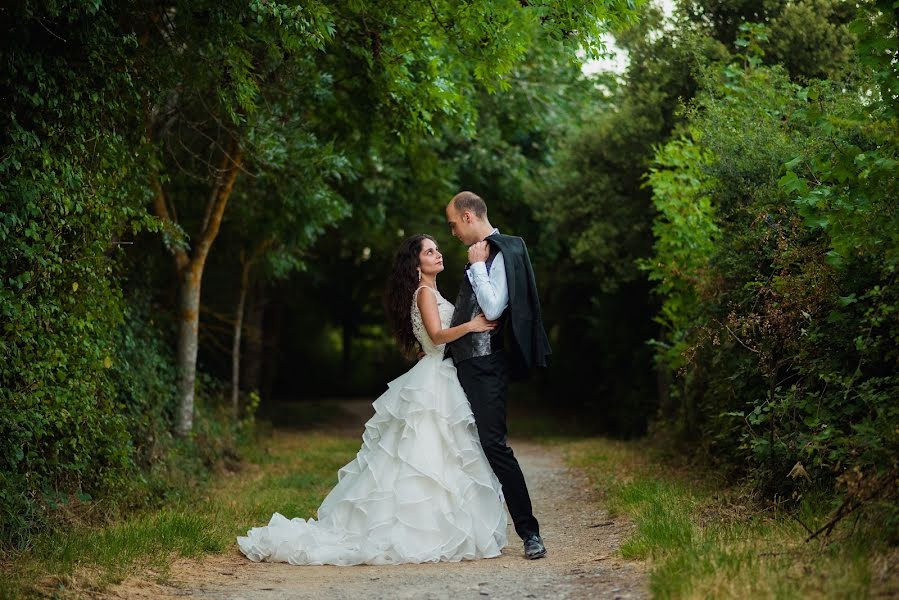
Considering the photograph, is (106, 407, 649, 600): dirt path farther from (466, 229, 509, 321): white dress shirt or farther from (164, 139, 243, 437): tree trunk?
(164, 139, 243, 437): tree trunk

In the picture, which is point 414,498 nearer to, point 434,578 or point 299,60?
point 434,578

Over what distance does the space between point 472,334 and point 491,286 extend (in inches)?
14.4

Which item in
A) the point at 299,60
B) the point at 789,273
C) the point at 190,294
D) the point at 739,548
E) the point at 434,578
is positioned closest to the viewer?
the point at 739,548

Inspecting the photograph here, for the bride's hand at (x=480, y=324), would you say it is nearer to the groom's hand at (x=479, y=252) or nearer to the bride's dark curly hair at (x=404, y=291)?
the groom's hand at (x=479, y=252)

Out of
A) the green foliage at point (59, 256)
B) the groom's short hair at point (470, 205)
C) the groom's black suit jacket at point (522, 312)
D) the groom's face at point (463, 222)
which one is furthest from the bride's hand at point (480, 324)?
the green foliage at point (59, 256)

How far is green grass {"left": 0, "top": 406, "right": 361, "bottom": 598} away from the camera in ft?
17.5

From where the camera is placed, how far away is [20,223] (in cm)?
651

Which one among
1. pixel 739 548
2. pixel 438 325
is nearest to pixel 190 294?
pixel 438 325

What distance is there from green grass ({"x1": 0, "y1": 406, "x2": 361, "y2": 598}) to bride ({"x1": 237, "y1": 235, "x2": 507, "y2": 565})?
56 centimetres

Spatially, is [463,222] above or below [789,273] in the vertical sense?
above

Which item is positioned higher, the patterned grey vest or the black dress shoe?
the patterned grey vest

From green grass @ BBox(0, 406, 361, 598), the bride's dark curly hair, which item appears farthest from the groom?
green grass @ BBox(0, 406, 361, 598)

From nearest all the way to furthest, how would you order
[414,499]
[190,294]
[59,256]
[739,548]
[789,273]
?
[739,548] → [414,499] → [59,256] → [789,273] → [190,294]

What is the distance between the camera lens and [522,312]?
6.38 meters
